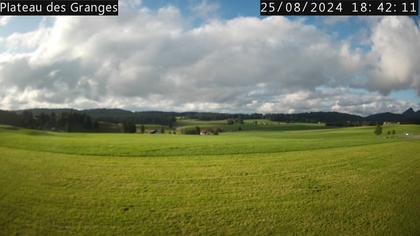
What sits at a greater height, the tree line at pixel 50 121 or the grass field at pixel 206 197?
the tree line at pixel 50 121

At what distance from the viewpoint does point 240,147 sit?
39.3m

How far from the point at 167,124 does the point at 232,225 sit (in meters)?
154

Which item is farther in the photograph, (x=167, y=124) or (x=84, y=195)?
(x=167, y=124)

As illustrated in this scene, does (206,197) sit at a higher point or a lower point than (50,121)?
lower

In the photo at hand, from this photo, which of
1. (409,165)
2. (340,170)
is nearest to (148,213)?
(340,170)

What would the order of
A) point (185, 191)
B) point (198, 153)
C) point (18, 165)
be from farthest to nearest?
point (198, 153)
point (18, 165)
point (185, 191)

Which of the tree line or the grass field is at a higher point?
the tree line

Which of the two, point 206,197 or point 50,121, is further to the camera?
point 50,121

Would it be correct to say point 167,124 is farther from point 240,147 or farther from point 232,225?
point 232,225

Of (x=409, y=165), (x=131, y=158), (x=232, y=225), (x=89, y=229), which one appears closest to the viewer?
(x=89, y=229)

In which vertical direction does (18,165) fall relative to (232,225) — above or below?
above

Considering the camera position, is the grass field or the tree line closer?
the grass field

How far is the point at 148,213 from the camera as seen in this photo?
1391 cm

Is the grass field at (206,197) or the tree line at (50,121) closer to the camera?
the grass field at (206,197)
